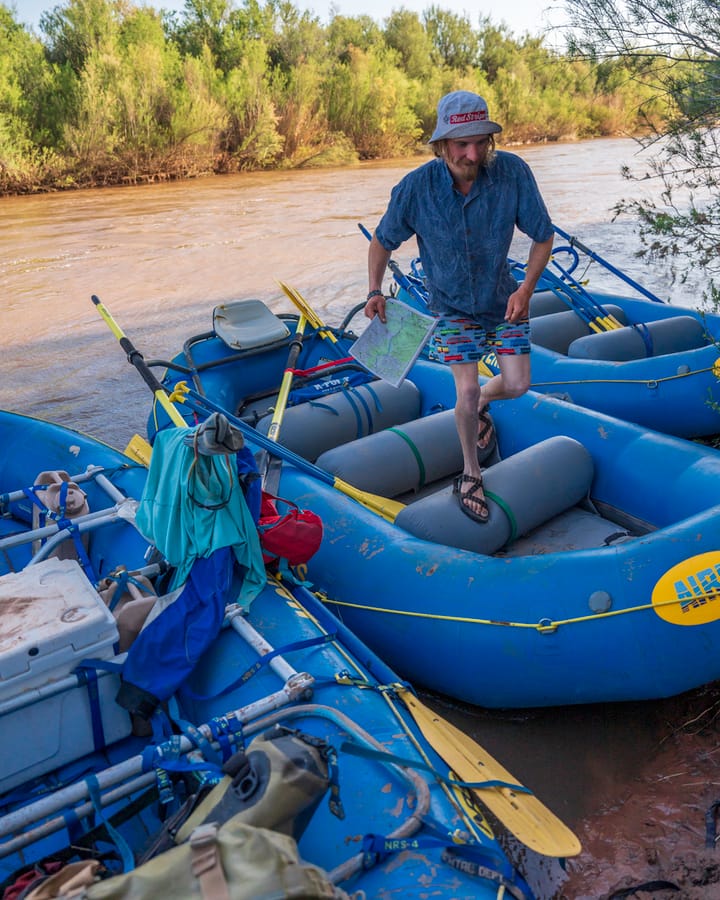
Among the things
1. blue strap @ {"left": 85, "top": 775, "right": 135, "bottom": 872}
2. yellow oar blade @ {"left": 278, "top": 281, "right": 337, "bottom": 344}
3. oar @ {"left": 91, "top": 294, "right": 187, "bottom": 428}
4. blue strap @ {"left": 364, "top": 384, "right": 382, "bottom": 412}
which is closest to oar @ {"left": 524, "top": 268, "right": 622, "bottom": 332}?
yellow oar blade @ {"left": 278, "top": 281, "right": 337, "bottom": 344}

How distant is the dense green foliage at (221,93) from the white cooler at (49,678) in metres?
12.5

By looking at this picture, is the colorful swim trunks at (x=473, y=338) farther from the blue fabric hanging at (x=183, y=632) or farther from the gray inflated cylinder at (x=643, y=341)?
the gray inflated cylinder at (x=643, y=341)

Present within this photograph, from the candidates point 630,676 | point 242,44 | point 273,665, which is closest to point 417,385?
point 630,676

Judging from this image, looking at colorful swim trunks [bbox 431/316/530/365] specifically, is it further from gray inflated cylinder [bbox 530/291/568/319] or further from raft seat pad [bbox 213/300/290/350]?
gray inflated cylinder [bbox 530/291/568/319]

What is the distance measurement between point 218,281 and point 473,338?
22.1 feet

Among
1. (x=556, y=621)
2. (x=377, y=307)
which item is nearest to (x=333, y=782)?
(x=556, y=621)

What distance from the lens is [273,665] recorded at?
6.75ft

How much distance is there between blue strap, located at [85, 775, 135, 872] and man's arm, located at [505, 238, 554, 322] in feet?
6.18

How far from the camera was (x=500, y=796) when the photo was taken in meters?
1.85

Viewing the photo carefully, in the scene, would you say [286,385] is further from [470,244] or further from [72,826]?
[72,826]

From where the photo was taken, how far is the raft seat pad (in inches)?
171

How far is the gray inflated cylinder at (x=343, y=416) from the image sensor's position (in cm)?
367

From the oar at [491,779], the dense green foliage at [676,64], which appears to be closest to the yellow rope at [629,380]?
the dense green foliage at [676,64]

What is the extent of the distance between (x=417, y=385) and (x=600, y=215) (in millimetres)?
8506
